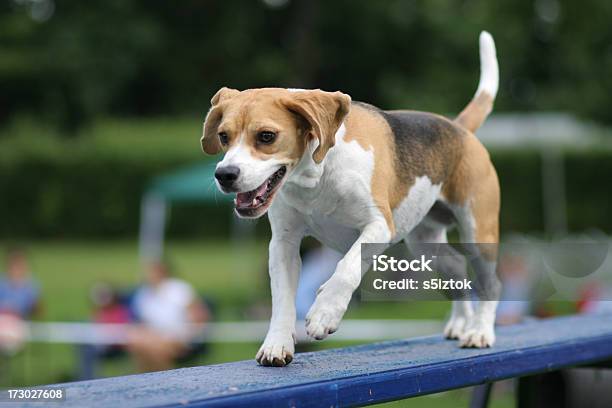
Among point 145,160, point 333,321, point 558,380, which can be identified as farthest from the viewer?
point 145,160

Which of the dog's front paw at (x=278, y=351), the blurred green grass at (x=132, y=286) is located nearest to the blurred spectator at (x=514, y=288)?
the blurred green grass at (x=132, y=286)

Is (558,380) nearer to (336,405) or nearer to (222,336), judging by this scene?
(336,405)

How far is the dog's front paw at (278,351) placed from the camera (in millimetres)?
2965

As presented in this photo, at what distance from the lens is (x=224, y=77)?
26500 millimetres

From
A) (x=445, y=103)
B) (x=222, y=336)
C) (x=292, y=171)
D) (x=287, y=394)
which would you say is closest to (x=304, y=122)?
(x=292, y=171)

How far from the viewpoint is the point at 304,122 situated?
2840mm

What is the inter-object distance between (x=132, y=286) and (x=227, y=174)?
46.2ft

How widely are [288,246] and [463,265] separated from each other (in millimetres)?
1019

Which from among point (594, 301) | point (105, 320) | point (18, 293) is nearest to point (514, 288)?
point (594, 301)

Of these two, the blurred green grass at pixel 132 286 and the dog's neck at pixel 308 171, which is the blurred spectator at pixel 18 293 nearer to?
the blurred green grass at pixel 132 286

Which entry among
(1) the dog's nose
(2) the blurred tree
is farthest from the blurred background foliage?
(1) the dog's nose

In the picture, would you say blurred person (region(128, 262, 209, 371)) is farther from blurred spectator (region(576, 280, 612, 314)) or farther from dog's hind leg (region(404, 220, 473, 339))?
dog's hind leg (region(404, 220, 473, 339))

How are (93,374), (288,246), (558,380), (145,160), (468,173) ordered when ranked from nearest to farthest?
(288,246)
(468,173)
(558,380)
(93,374)
(145,160)

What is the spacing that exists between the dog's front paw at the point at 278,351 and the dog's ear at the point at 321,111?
2.00 feet
